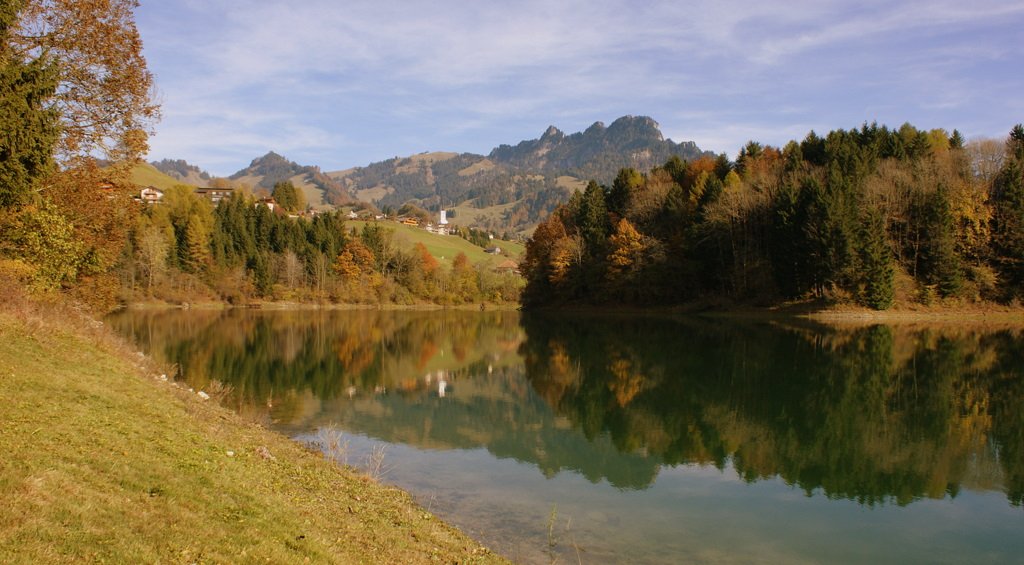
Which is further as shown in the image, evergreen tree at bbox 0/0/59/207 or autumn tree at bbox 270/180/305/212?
autumn tree at bbox 270/180/305/212

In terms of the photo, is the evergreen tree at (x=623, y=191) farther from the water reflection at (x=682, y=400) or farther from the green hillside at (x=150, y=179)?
the green hillside at (x=150, y=179)

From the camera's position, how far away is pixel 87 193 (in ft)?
69.8

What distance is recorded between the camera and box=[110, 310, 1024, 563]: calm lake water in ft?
36.0

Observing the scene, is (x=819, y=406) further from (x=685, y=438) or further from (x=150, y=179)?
(x=150, y=179)

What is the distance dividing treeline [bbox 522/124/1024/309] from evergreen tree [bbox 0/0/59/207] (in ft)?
184

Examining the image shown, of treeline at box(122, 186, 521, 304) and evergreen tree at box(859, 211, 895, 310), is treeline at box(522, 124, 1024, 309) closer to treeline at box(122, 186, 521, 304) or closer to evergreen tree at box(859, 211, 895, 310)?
evergreen tree at box(859, 211, 895, 310)

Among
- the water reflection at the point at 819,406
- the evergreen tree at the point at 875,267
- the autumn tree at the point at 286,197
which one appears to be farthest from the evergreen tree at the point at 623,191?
the autumn tree at the point at 286,197

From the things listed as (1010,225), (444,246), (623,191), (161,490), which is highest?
(623,191)

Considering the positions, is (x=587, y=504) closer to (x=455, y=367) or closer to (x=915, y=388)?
(x=915, y=388)

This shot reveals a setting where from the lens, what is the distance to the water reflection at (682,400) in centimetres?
1531

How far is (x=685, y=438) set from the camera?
58.6ft

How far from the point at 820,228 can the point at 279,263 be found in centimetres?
7553

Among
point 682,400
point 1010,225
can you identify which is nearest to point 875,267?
point 1010,225

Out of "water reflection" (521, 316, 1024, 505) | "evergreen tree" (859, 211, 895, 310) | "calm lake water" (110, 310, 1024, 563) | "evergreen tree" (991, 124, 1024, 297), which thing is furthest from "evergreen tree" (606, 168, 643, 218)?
"calm lake water" (110, 310, 1024, 563)
